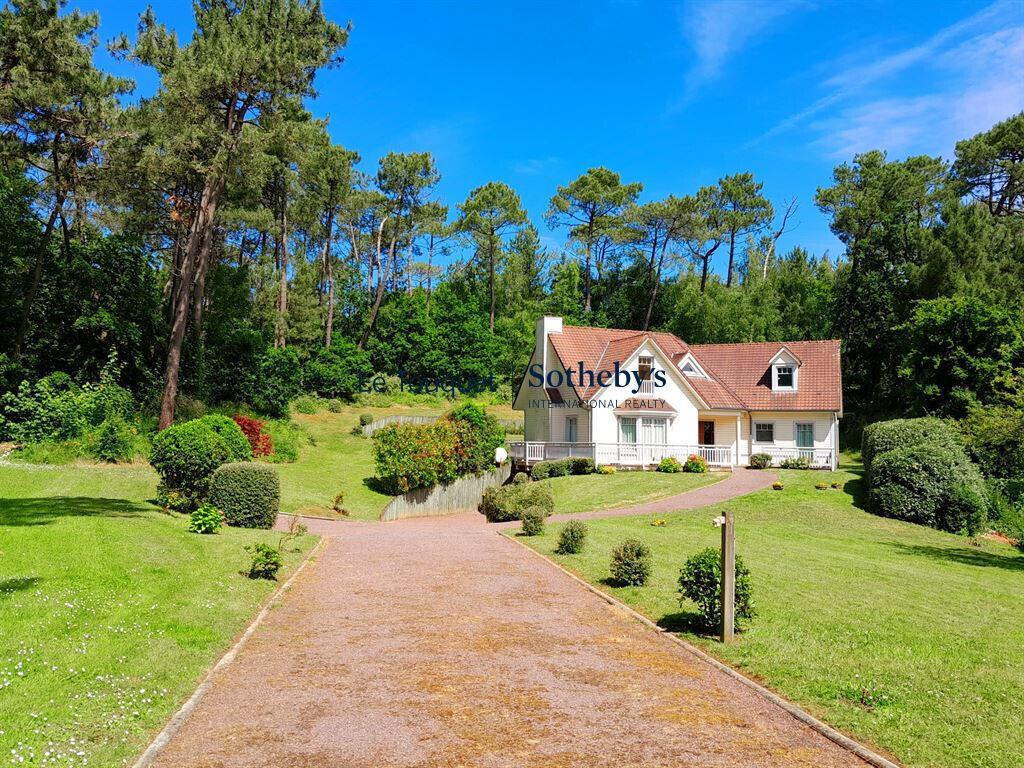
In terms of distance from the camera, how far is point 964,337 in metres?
34.8

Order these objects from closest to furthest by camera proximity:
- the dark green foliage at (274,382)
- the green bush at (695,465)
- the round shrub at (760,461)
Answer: the green bush at (695,465)
the round shrub at (760,461)
the dark green foliage at (274,382)

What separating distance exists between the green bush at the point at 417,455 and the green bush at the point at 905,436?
1710 centimetres

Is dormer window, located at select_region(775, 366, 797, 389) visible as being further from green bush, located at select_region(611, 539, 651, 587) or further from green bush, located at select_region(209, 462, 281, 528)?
green bush, located at select_region(209, 462, 281, 528)

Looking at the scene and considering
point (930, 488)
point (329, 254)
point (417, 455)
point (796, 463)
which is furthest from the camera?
point (329, 254)

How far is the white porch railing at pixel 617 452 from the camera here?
32812 millimetres

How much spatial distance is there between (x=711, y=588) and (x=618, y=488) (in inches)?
761

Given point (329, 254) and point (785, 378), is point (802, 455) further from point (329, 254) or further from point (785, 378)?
point (329, 254)

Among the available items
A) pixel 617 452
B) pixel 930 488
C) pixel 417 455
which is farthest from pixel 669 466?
pixel 417 455

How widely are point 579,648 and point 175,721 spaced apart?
182 inches

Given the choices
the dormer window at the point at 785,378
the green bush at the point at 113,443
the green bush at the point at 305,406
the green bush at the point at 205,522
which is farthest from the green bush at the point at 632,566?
the green bush at the point at 305,406

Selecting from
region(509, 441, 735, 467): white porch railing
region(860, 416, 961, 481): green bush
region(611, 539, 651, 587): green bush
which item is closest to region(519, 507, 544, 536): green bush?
region(611, 539, 651, 587): green bush

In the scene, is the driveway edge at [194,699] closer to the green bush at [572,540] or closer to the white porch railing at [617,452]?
the green bush at [572,540]

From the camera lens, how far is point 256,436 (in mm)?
31719

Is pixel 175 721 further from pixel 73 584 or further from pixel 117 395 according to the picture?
pixel 117 395
